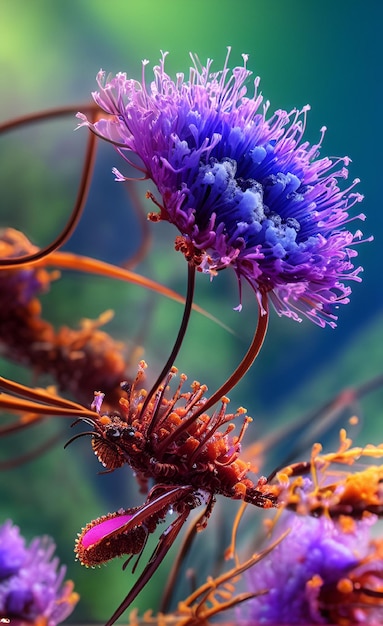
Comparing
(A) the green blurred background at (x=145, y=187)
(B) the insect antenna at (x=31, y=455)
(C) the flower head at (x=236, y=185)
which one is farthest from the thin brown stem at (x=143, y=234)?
(C) the flower head at (x=236, y=185)

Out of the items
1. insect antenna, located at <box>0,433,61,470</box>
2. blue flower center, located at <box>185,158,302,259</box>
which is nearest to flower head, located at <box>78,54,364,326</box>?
blue flower center, located at <box>185,158,302,259</box>

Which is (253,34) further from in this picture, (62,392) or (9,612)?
(9,612)

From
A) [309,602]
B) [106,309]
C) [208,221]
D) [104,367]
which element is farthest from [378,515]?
[106,309]

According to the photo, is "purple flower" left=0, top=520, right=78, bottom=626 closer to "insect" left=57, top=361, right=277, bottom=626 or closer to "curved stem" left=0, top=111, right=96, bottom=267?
"insect" left=57, top=361, right=277, bottom=626

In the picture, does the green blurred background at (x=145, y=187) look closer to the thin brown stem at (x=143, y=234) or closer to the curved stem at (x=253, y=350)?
the thin brown stem at (x=143, y=234)

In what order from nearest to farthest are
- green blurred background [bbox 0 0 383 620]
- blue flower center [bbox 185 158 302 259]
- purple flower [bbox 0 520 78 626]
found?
blue flower center [bbox 185 158 302 259], purple flower [bbox 0 520 78 626], green blurred background [bbox 0 0 383 620]
